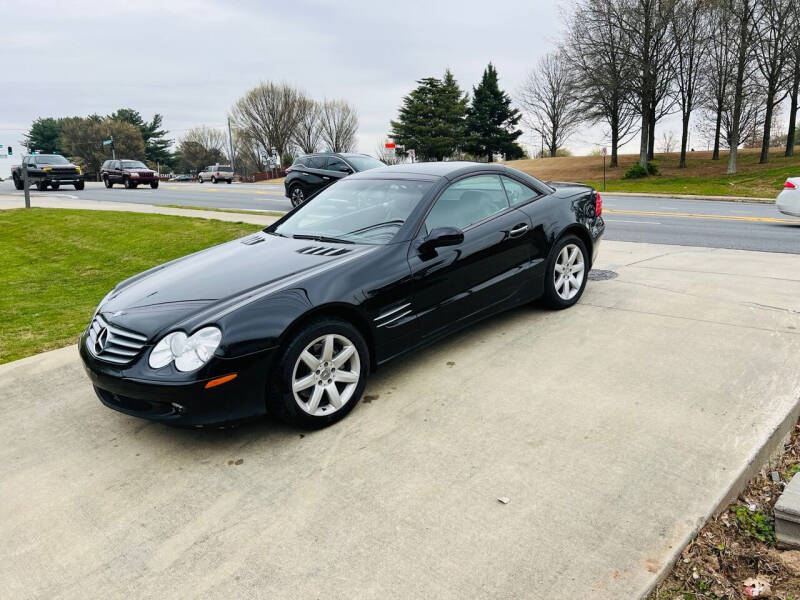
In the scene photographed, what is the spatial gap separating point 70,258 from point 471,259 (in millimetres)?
8718

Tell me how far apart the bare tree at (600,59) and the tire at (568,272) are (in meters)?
31.7

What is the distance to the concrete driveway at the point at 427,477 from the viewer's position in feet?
7.72

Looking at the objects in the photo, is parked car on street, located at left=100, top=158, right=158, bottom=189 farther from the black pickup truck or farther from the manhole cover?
the manhole cover

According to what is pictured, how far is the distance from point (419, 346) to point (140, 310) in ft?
5.80

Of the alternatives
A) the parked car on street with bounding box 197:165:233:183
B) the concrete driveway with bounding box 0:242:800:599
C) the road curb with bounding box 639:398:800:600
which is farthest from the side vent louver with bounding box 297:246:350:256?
the parked car on street with bounding box 197:165:233:183

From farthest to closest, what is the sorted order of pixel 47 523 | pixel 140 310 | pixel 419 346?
1. pixel 419 346
2. pixel 140 310
3. pixel 47 523

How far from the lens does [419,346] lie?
4.06m

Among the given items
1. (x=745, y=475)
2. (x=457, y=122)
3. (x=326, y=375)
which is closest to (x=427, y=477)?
(x=326, y=375)

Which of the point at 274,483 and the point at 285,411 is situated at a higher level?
the point at 285,411

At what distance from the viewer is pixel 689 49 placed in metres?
35.0

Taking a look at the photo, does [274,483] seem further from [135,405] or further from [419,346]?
[419,346]

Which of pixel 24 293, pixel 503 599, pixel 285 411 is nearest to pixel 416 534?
pixel 503 599

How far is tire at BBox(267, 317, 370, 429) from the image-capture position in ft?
10.7

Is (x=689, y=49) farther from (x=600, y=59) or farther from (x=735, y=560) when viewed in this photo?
(x=735, y=560)
